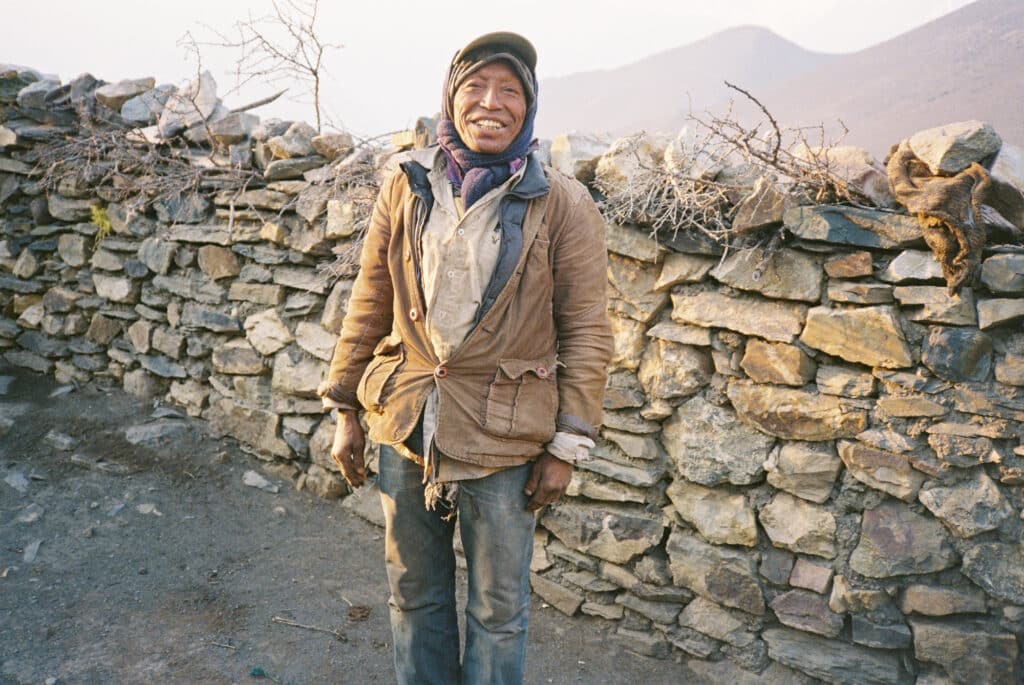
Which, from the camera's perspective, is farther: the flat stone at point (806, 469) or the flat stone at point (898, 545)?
the flat stone at point (806, 469)

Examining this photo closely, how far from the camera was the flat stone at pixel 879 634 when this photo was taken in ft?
8.44

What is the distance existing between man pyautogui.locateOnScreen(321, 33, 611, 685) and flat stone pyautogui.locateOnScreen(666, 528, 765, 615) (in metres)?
1.18

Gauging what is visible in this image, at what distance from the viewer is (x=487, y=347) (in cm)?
188

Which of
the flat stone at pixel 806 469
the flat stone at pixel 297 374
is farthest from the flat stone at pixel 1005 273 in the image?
the flat stone at pixel 297 374

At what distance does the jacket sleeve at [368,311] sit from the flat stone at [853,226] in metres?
1.43

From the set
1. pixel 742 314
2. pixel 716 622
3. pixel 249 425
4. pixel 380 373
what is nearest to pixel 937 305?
pixel 742 314

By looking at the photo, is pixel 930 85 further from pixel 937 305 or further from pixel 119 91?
pixel 119 91

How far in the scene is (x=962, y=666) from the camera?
8.19 feet

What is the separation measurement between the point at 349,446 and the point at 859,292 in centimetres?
175

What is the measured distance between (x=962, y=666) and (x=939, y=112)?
2.65 meters

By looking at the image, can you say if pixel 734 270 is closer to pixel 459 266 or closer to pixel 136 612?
pixel 459 266

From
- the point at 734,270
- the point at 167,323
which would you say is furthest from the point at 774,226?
the point at 167,323

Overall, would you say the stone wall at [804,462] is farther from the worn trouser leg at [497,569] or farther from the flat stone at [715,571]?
the worn trouser leg at [497,569]

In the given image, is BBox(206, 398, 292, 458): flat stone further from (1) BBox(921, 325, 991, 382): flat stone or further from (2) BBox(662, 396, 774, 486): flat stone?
(1) BBox(921, 325, 991, 382): flat stone
